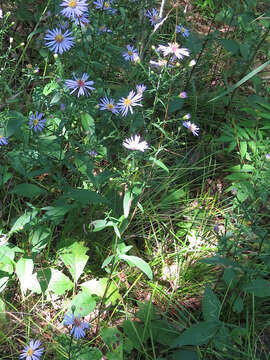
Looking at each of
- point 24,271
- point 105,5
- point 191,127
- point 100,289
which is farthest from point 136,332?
A: point 105,5

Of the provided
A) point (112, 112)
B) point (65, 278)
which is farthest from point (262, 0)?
point (65, 278)

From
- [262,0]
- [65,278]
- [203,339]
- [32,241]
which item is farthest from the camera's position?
[262,0]

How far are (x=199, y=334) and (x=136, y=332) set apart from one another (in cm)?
29

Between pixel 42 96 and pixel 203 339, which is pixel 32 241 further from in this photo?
pixel 203 339

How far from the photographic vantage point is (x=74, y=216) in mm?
1705

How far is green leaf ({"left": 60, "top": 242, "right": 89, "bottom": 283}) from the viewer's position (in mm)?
1635

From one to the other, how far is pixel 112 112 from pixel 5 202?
65 cm

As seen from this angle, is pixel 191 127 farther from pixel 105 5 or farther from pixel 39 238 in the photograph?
pixel 39 238

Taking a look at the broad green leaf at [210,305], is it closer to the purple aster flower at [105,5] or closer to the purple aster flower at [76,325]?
the purple aster flower at [76,325]

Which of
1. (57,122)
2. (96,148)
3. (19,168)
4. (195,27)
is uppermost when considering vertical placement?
(195,27)

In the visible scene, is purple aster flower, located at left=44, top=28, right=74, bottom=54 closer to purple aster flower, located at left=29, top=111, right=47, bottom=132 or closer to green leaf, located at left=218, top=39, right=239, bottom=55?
purple aster flower, located at left=29, top=111, right=47, bottom=132

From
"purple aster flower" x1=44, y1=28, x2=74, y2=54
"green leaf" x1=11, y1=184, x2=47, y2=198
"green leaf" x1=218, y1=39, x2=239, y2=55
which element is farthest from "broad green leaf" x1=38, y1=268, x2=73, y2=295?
"green leaf" x1=218, y1=39, x2=239, y2=55

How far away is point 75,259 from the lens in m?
1.65

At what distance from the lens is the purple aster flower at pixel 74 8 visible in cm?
154
